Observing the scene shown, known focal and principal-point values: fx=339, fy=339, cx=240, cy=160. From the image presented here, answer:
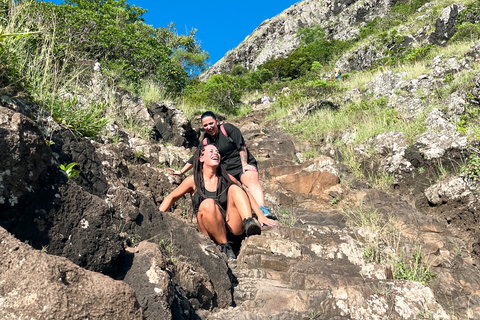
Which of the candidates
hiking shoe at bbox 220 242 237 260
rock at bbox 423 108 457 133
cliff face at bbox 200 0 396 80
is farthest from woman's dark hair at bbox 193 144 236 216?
cliff face at bbox 200 0 396 80

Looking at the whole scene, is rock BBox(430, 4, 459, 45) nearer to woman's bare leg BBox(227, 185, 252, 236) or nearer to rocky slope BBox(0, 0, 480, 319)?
rocky slope BBox(0, 0, 480, 319)

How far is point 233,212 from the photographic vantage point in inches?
164

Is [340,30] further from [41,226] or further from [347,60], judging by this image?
[41,226]

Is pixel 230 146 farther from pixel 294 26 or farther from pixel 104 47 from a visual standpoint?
pixel 294 26

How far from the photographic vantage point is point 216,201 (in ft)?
13.9

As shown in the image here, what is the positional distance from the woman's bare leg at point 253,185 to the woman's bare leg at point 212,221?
1.10m

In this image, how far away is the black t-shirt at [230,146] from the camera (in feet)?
16.6

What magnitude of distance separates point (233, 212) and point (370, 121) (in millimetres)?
6427

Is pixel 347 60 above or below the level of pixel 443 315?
above

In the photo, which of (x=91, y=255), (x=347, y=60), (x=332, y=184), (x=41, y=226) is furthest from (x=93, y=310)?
(x=347, y=60)

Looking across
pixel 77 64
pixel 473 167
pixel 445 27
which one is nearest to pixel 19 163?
pixel 77 64

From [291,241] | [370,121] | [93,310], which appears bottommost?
[93,310]

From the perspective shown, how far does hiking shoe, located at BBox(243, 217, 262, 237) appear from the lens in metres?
3.88

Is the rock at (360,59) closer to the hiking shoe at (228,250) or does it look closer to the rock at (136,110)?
the rock at (136,110)
